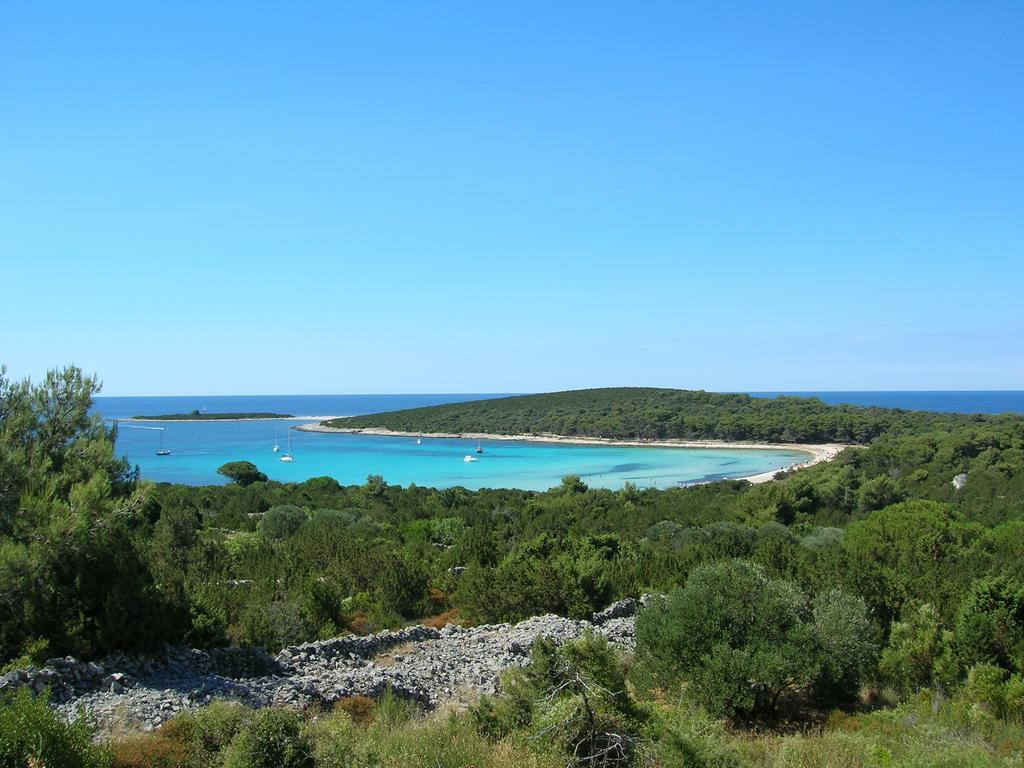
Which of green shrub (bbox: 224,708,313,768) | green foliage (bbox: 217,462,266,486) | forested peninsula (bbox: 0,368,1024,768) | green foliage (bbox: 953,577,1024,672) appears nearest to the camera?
green shrub (bbox: 224,708,313,768)

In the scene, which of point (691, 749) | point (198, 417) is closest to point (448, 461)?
point (691, 749)

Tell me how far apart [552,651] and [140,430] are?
470 feet

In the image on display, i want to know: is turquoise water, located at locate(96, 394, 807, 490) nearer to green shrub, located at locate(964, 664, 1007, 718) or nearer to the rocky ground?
the rocky ground

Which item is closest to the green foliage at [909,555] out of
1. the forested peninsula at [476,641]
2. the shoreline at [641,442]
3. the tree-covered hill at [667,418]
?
the forested peninsula at [476,641]

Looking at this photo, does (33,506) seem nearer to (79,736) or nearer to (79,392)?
(79,392)

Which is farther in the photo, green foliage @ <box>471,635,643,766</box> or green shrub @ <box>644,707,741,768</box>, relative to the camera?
green foliage @ <box>471,635,643,766</box>

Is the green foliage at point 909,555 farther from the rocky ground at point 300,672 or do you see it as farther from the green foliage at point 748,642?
the rocky ground at point 300,672

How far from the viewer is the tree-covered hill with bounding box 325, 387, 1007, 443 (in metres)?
92.1

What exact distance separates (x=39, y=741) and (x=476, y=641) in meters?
8.62

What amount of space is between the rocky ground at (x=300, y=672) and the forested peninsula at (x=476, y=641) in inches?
1.9

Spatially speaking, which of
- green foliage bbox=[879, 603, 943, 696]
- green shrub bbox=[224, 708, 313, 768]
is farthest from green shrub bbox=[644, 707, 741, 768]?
green foliage bbox=[879, 603, 943, 696]

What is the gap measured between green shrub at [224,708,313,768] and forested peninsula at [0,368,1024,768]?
20 mm

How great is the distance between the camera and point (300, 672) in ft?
35.4

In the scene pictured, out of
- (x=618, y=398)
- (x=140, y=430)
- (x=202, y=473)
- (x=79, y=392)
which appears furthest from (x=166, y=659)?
(x=140, y=430)
